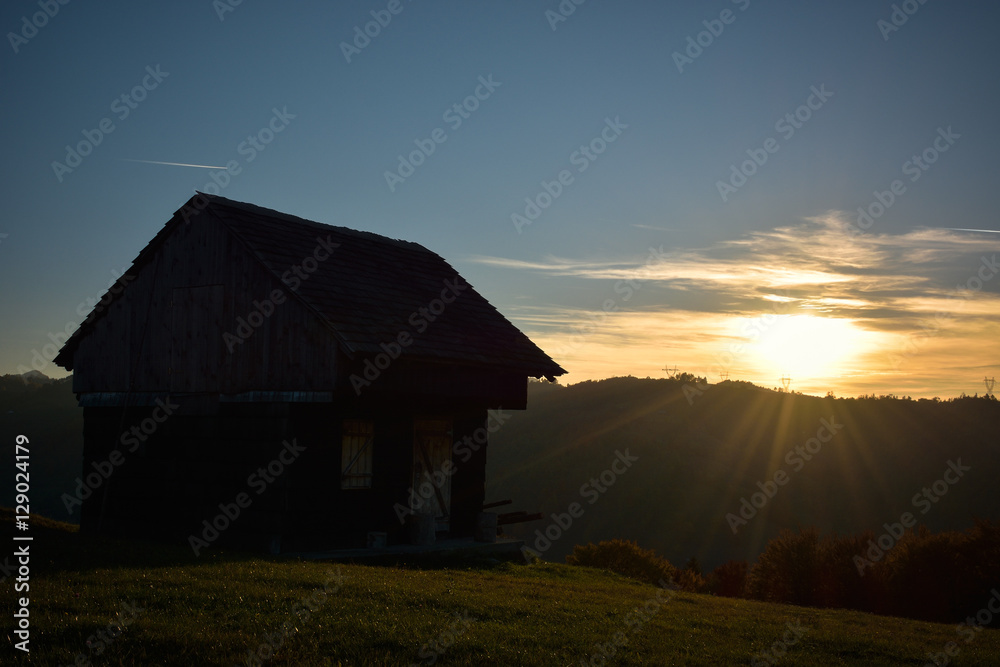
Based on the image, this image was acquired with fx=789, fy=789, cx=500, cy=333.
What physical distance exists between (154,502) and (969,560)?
68.7 ft

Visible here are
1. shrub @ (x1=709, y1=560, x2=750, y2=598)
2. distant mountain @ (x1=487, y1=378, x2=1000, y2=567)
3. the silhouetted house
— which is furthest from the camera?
distant mountain @ (x1=487, y1=378, x2=1000, y2=567)

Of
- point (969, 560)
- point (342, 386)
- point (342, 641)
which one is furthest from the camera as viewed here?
point (969, 560)

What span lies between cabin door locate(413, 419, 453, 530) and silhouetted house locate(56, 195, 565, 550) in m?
0.04

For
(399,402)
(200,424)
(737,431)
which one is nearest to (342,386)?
(399,402)

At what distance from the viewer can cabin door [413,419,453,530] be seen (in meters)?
19.4

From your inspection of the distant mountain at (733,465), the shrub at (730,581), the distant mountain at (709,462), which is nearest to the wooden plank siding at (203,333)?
the shrub at (730,581)

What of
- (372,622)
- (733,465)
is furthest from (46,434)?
(372,622)

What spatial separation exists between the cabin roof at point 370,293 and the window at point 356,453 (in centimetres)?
211

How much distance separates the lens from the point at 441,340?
746 inches

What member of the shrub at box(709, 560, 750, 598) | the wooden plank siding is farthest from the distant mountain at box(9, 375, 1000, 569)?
the wooden plank siding

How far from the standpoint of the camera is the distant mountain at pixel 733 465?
223 ft

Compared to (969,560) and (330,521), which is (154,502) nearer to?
(330,521)

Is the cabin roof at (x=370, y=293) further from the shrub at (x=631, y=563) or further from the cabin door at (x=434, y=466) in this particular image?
A: the shrub at (x=631, y=563)

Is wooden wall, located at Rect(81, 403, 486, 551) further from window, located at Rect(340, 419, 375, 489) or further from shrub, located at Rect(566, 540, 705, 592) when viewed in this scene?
shrub, located at Rect(566, 540, 705, 592)
